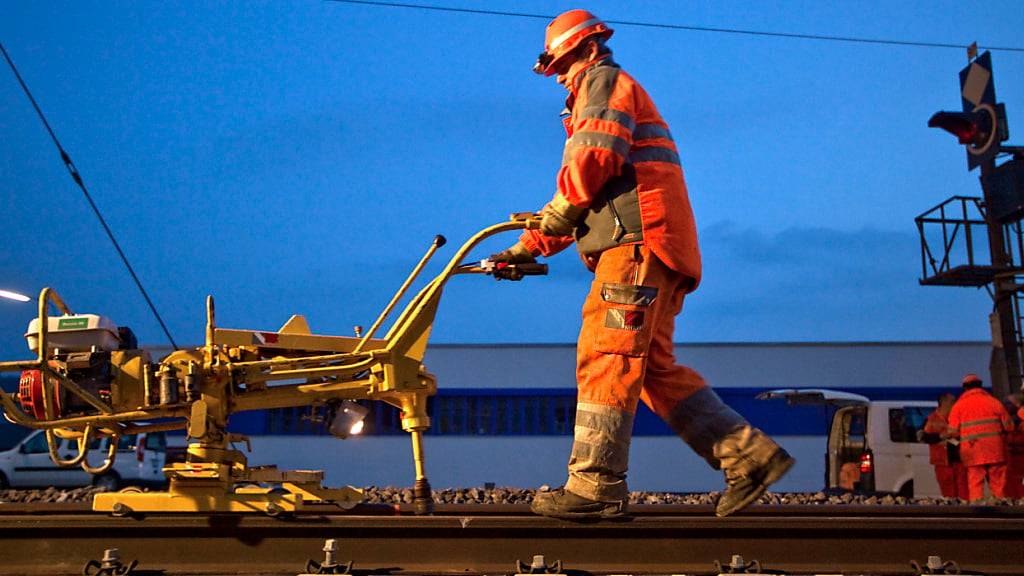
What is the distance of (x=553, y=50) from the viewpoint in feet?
12.9

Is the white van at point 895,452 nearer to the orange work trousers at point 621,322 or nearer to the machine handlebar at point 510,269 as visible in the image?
the machine handlebar at point 510,269

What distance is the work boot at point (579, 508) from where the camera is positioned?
3.58 meters

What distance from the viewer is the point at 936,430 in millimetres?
11930

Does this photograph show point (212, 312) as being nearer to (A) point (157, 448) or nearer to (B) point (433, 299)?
(B) point (433, 299)

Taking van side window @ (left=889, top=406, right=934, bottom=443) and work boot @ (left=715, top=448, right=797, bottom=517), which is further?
van side window @ (left=889, top=406, right=934, bottom=443)

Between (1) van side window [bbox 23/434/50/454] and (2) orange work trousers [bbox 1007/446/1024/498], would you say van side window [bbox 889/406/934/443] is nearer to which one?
(2) orange work trousers [bbox 1007/446/1024/498]

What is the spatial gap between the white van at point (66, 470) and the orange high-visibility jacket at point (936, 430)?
1371 centimetres

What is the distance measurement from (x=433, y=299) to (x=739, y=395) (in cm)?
1963

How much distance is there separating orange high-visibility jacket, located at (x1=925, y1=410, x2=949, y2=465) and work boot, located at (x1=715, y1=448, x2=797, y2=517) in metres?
9.24

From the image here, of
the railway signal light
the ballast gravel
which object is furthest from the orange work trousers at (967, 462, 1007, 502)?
the railway signal light

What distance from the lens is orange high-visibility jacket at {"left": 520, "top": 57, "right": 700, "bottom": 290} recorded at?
11.6ft

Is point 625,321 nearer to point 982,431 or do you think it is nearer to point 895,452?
point 982,431

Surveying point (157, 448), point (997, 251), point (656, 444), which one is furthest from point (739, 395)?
point (157, 448)

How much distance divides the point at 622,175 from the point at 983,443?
8.82 m
